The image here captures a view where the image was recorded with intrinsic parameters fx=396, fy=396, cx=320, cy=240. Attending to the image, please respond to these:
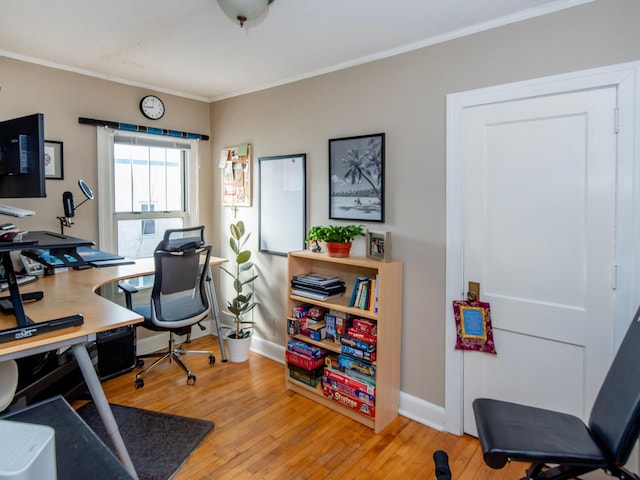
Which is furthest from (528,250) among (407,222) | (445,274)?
(407,222)

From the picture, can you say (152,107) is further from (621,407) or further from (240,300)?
(621,407)

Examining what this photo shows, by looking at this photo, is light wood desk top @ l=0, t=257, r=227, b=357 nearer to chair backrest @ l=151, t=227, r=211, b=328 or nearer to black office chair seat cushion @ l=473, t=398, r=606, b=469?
chair backrest @ l=151, t=227, r=211, b=328

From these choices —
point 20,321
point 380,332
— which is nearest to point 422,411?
point 380,332

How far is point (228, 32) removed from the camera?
2.32m

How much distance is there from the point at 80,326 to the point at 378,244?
1.67 meters

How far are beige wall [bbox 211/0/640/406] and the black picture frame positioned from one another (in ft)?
0.24

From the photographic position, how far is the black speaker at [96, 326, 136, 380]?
2.96 meters

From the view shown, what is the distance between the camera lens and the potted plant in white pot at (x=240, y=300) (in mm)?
3354

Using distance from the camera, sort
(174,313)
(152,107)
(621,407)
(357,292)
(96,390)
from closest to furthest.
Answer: (621,407)
(96,390)
(357,292)
(174,313)
(152,107)

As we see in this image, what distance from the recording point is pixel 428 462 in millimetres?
2113

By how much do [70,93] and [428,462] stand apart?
11.5 feet

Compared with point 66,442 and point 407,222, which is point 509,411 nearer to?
point 407,222

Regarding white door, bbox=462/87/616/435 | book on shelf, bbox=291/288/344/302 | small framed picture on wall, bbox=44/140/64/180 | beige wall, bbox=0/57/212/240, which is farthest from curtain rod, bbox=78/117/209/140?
white door, bbox=462/87/616/435

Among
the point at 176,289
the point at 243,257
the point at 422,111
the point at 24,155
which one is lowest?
the point at 176,289
